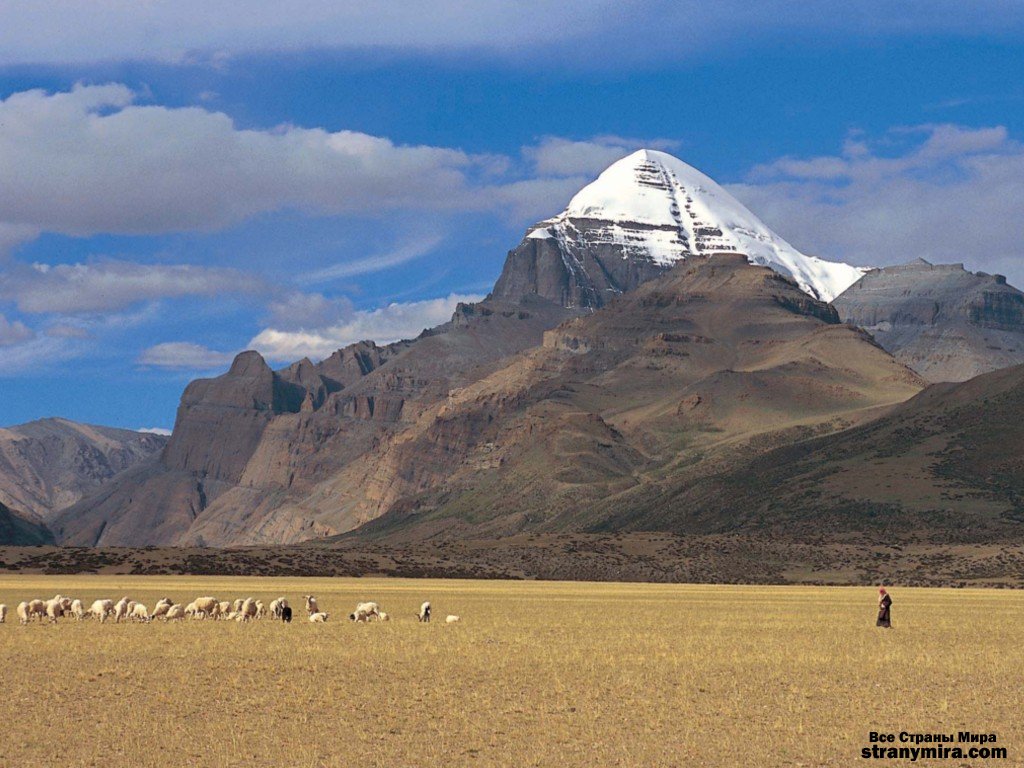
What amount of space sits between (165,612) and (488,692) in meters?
32.1

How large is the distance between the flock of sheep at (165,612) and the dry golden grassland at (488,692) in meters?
1.44

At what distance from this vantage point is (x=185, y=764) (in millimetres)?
29469

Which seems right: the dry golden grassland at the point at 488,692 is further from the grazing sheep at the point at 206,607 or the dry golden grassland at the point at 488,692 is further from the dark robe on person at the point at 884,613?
the grazing sheep at the point at 206,607

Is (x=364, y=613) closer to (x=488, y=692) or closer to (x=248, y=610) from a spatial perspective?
(x=248, y=610)

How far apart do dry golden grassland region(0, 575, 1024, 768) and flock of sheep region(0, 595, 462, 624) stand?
144cm

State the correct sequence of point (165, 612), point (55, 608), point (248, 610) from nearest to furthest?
1. point (55, 608)
2. point (248, 610)
3. point (165, 612)

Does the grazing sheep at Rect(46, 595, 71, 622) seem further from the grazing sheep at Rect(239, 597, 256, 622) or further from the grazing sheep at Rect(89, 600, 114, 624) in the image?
the grazing sheep at Rect(239, 597, 256, 622)

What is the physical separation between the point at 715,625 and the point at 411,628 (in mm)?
15903

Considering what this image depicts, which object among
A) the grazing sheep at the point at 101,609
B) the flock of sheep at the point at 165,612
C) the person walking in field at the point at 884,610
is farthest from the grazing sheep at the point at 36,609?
the person walking in field at the point at 884,610

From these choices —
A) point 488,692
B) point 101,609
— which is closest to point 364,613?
point 101,609

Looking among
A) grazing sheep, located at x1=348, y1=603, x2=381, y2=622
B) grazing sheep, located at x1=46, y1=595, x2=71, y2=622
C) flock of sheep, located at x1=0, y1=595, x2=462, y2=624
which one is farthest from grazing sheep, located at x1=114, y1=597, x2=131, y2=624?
grazing sheep, located at x1=348, y1=603, x2=381, y2=622

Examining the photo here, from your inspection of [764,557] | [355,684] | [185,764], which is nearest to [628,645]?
[355,684]

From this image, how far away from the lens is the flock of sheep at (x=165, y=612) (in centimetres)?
6412

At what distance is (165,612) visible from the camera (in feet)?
221
